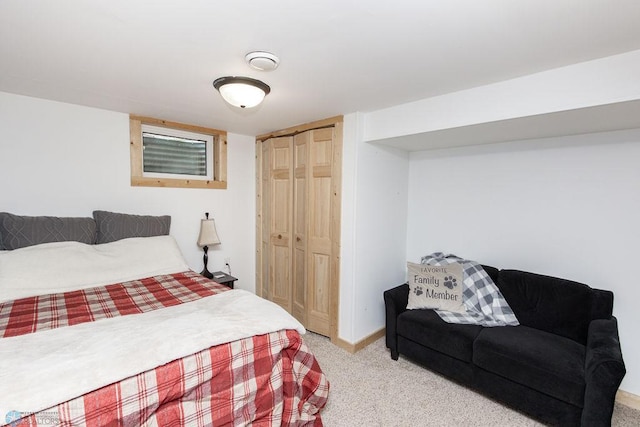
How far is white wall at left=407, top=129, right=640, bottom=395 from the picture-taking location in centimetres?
207

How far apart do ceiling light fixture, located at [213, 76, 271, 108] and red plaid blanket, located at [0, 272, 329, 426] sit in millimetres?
1258

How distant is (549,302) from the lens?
2205 millimetres

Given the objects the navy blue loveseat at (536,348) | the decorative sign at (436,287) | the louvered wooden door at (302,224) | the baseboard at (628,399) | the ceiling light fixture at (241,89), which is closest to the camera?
the navy blue loveseat at (536,348)

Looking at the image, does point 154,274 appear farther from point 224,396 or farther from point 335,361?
point 335,361

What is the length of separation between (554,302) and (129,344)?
8.73ft

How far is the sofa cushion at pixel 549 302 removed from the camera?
2076 mm

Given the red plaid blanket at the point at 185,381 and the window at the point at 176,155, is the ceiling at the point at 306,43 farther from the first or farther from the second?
the red plaid blanket at the point at 185,381

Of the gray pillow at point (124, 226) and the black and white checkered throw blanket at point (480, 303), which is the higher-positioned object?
the gray pillow at point (124, 226)

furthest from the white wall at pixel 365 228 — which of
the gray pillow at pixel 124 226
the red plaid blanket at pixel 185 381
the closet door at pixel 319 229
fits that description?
the gray pillow at pixel 124 226

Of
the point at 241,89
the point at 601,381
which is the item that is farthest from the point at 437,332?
the point at 241,89

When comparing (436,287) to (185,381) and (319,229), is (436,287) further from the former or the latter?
(185,381)

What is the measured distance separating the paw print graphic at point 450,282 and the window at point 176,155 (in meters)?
2.50

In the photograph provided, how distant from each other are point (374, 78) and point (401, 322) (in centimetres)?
187

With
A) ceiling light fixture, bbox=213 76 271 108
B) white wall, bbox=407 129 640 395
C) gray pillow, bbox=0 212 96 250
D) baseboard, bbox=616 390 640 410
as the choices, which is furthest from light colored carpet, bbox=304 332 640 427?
gray pillow, bbox=0 212 96 250
